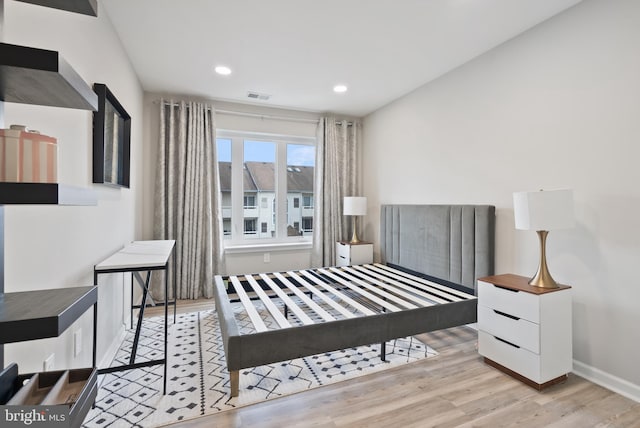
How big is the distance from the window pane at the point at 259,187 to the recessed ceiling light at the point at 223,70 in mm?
1238

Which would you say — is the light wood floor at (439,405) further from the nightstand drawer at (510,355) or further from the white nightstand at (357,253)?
the white nightstand at (357,253)

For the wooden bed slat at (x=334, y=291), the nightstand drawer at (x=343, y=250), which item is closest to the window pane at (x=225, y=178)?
the wooden bed slat at (x=334, y=291)

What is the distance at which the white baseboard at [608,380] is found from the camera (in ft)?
6.02

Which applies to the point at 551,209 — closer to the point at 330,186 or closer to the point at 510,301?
the point at 510,301

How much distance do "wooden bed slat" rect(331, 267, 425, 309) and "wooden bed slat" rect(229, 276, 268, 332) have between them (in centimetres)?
108

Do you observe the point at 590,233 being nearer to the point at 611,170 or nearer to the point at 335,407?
the point at 611,170

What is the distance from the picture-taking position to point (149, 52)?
9.05 ft

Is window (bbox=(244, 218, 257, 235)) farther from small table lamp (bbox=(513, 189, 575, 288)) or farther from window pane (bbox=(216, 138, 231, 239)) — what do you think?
small table lamp (bbox=(513, 189, 575, 288))

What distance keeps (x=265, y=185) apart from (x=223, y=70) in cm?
171

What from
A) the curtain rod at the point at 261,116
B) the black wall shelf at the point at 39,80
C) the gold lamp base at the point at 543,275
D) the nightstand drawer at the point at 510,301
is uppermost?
the curtain rod at the point at 261,116

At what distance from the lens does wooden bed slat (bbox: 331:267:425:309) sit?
2457 mm

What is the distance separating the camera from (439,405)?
5.87ft

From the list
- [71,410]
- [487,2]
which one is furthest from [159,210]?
[487,2]

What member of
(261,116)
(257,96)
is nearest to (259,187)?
(261,116)
